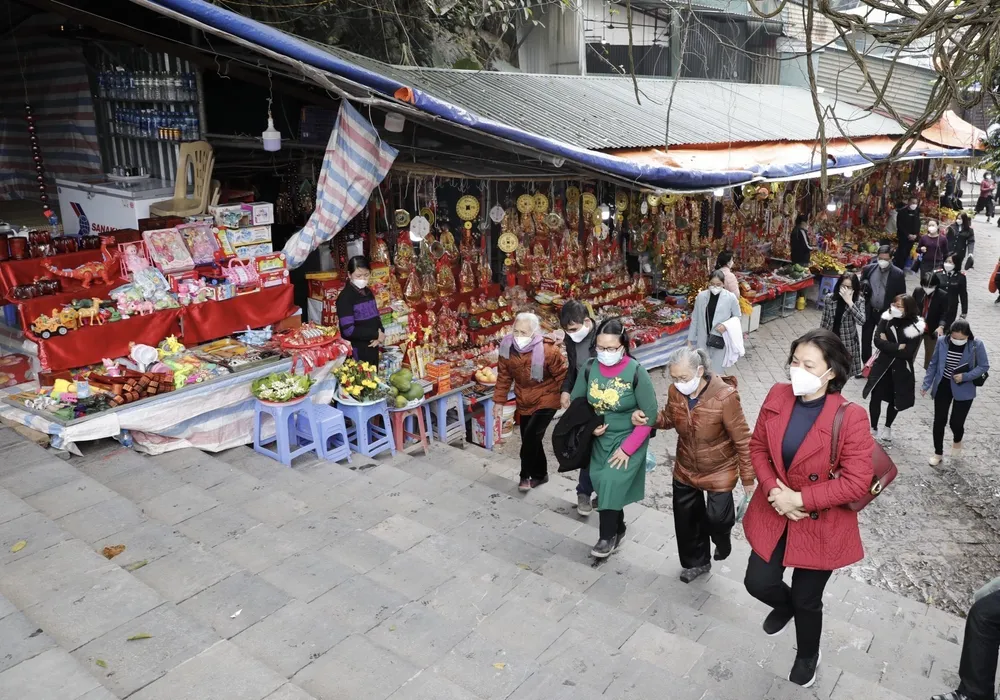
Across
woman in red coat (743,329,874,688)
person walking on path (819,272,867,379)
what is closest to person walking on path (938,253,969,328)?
person walking on path (819,272,867,379)

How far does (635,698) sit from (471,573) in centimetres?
138

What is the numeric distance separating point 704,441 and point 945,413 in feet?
13.0

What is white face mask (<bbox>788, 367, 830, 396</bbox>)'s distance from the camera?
3486 millimetres

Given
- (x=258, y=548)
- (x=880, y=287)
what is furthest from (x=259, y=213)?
(x=880, y=287)

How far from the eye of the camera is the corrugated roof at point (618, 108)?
8.13 m

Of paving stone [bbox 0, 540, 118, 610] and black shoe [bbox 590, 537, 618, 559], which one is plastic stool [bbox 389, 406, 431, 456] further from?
paving stone [bbox 0, 540, 118, 610]

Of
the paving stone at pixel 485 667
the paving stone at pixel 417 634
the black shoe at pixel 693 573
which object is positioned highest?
the paving stone at pixel 417 634

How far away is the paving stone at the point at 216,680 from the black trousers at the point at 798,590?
7.27ft

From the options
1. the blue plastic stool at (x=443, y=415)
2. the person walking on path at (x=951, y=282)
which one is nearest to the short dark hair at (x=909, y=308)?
the person walking on path at (x=951, y=282)

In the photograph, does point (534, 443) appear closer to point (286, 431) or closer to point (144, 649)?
point (286, 431)

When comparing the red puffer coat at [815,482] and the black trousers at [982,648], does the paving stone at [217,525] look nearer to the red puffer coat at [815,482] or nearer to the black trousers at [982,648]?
the red puffer coat at [815,482]

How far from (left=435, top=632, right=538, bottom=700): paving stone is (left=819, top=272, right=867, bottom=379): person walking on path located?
19.0 feet

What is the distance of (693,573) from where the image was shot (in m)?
4.80

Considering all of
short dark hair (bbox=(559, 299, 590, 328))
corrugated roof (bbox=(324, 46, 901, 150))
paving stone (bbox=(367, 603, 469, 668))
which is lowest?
paving stone (bbox=(367, 603, 469, 668))
